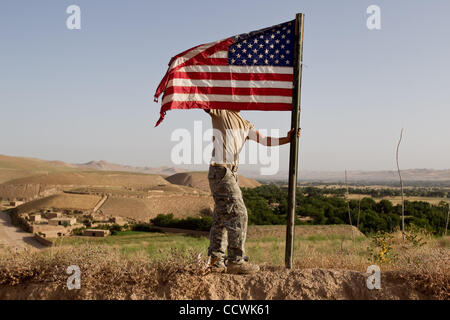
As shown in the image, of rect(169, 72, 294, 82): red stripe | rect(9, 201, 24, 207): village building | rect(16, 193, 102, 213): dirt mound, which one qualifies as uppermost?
rect(169, 72, 294, 82): red stripe

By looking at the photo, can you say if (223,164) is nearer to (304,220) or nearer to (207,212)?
(304,220)

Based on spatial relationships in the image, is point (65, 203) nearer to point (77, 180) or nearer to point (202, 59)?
point (77, 180)

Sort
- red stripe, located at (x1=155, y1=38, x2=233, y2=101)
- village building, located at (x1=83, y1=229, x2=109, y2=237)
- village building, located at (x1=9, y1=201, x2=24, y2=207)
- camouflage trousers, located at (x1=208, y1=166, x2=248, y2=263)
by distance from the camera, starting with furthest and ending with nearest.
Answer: village building, located at (x1=9, y1=201, x2=24, y2=207)
village building, located at (x1=83, y1=229, x2=109, y2=237)
red stripe, located at (x1=155, y1=38, x2=233, y2=101)
camouflage trousers, located at (x1=208, y1=166, x2=248, y2=263)

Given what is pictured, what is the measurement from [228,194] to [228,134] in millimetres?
803

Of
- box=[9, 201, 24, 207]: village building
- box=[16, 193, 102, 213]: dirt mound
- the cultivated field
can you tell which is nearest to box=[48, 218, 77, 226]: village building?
box=[16, 193, 102, 213]: dirt mound

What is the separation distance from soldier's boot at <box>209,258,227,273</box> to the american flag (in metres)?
2.12

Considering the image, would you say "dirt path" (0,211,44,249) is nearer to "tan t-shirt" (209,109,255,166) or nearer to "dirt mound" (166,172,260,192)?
"tan t-shirt" (209,109,255,166)

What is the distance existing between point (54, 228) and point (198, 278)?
140ft

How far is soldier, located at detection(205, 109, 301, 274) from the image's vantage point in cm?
545

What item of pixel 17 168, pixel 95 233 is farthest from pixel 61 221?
pixel 17 168

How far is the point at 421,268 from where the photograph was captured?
18.4 feet

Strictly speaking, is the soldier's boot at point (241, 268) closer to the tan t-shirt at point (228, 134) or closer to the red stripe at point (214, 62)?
the tan t-shirt at point (228, 134)

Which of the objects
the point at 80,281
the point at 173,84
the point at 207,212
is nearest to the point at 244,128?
the point at 173,84

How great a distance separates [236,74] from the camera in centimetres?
602
